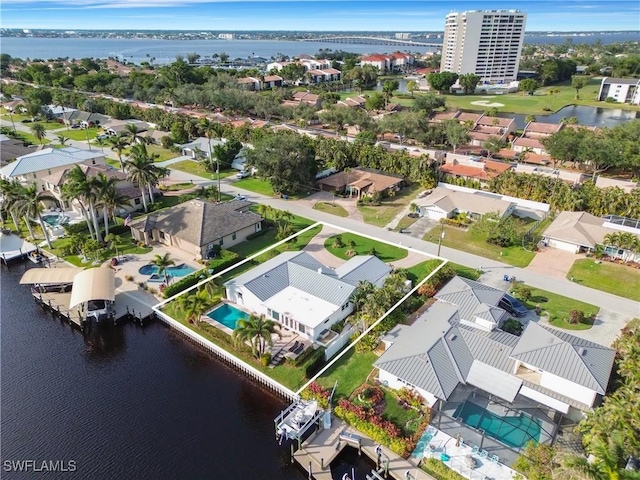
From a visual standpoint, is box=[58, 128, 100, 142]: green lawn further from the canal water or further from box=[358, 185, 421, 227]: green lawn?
box=[358, 185, 421, 227]: green lawn

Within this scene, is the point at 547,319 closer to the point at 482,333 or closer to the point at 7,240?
the point at 482,333

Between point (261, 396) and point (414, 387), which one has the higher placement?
point (414, 387)

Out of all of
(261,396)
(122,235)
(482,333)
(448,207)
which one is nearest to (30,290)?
(122,235)

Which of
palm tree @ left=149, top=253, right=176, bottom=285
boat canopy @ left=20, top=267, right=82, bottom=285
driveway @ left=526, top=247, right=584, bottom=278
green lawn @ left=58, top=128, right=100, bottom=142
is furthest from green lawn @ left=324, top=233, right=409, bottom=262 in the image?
green lawn @ left=58, top=128, right=100, bottom=142

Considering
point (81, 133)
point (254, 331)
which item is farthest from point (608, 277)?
point (81, 133)

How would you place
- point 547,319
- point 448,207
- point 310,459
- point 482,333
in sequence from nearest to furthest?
point 310,459 → point 482,333 → point 547,319 → point 448,207

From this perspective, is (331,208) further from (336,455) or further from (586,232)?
(336,455)
